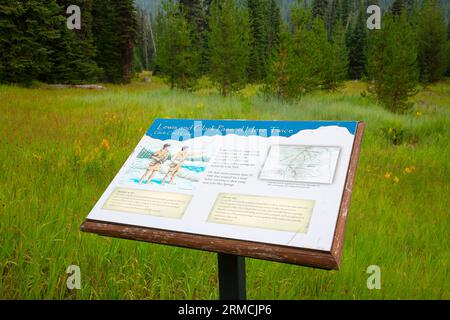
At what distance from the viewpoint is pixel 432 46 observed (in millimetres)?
21109

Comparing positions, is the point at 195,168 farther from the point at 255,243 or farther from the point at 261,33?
the point at 261,33

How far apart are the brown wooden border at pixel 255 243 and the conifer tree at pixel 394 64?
12422 millimetres

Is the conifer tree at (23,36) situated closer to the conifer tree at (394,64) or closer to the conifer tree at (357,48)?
the conifer tree at (394,64)

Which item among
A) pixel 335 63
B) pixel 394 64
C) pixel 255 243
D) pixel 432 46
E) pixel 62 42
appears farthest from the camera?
pixel 335 63

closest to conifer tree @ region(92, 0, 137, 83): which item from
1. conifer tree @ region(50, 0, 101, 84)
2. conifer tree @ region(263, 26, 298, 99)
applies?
conifer tree @ region(50, 0, 101, 84)

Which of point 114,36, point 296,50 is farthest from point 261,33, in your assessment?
point 296,50

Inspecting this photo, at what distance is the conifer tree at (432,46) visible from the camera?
20.2 meters

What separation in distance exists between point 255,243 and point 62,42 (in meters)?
17.0

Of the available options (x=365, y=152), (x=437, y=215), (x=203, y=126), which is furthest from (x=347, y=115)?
(x=203, y=126)

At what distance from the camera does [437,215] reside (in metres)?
4.14

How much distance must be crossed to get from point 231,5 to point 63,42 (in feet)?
24.9

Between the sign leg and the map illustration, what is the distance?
0.45 metres

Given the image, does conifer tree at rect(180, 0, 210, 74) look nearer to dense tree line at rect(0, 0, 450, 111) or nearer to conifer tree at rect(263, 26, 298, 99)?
dense tree line at rect(0, 0, 450, 111)

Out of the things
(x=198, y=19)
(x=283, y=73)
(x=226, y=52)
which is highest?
(x=198, y=19)
